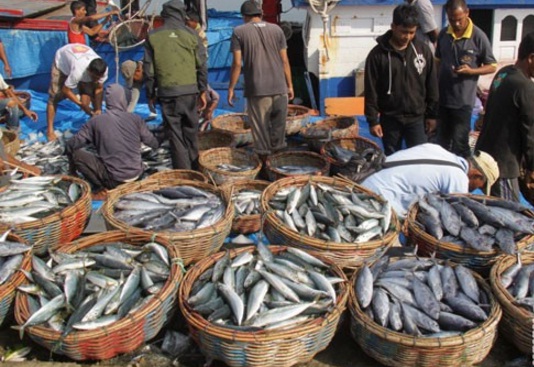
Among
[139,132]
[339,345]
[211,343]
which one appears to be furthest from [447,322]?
[139,132]

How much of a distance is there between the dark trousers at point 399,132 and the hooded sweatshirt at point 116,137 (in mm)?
2672

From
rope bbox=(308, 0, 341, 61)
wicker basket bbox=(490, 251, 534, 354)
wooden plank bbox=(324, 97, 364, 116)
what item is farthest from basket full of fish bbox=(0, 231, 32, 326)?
rope bbox=(308, 0, 341, 61)

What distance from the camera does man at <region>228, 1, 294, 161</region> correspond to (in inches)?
259

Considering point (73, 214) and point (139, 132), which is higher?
point (139, 132)

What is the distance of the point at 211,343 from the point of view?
9.43ft

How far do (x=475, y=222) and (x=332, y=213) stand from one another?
3.43 ft

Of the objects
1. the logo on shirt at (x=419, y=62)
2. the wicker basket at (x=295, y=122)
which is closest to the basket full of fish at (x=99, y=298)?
the logo on shirt at (x=419, y=62)

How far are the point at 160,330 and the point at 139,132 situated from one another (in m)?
2.98

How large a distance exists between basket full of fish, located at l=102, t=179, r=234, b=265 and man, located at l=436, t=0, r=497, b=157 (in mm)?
3062

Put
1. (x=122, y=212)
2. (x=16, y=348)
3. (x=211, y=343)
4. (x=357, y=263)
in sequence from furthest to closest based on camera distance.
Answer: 1. (x=122, y=212)
2. (x=357, y=263)
3. (x=16, y=348)
4. (x=211, y=343)

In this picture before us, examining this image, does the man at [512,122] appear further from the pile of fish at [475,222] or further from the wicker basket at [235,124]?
the wicker basket at [235,124]

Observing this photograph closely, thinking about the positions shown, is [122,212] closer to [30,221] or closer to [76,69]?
[30,221]

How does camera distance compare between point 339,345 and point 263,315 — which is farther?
point 339,345

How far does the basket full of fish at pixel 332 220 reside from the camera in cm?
356
